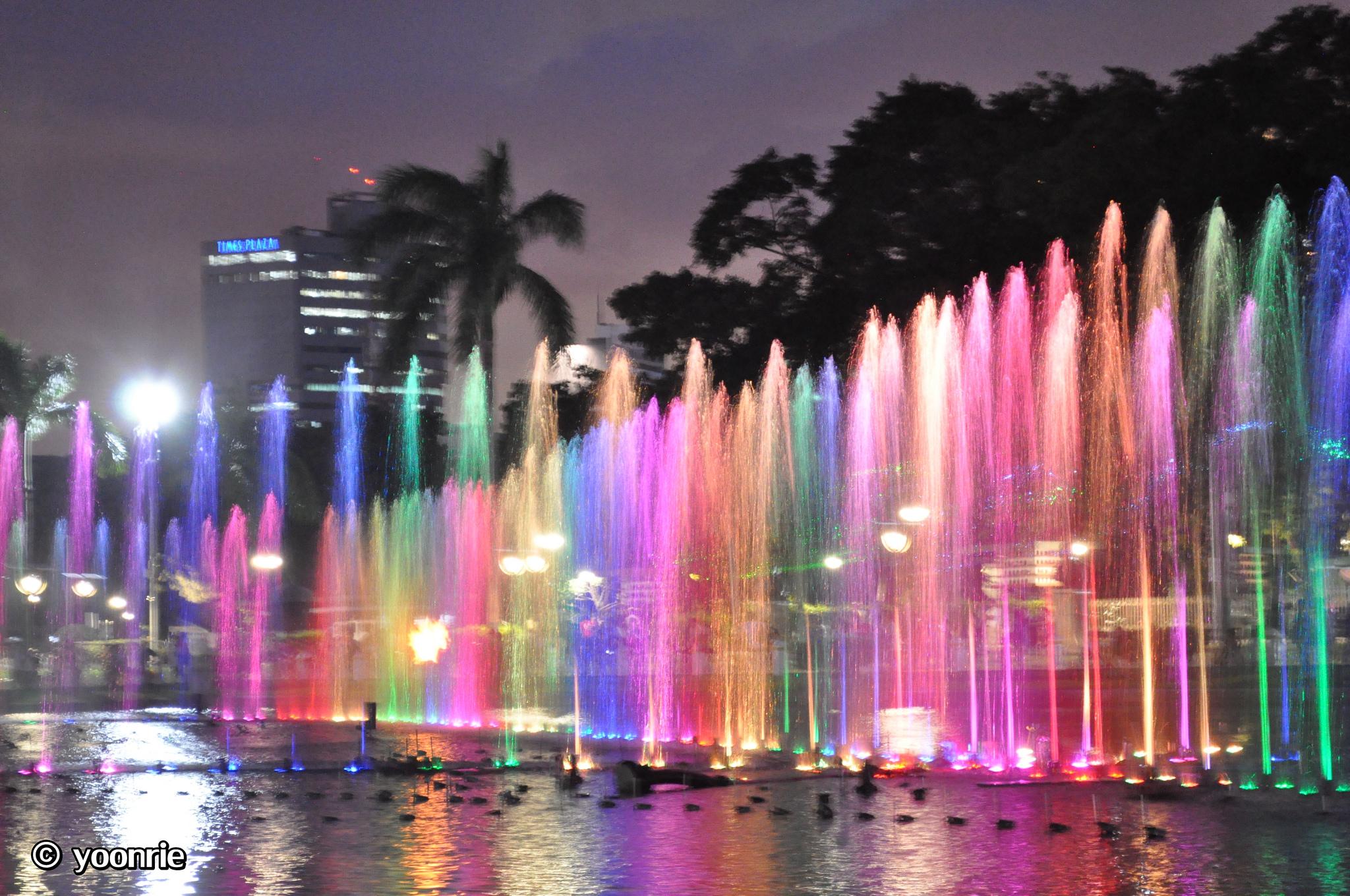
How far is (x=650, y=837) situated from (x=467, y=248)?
29939 millimetres

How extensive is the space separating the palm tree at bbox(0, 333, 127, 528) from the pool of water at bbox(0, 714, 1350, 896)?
46576 mm

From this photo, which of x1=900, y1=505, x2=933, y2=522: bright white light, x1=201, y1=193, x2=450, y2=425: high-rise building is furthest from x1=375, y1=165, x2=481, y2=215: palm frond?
x1=201, y1=193, x2=450, y2=425: high-rise building

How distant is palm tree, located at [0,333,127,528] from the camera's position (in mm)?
59594

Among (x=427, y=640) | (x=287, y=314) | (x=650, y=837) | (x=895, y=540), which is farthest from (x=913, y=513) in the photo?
(x=287, y=314)

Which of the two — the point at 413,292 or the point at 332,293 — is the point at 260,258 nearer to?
the point at 332,293

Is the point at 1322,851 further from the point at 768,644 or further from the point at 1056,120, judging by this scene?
the point at 1056,120

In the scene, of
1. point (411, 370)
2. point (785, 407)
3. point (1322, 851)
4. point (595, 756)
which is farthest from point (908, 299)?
point (1322, 851)

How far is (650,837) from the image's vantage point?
11.4 m

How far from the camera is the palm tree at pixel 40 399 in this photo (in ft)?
196

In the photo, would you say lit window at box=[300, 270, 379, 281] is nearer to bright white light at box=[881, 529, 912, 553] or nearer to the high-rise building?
the high-rise building

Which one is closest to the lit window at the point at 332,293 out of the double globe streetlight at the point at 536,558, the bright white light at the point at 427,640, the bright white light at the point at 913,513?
the double globe streetlight at the point at 536,558

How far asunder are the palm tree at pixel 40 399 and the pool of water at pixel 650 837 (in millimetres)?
46576

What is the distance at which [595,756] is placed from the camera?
1773cm

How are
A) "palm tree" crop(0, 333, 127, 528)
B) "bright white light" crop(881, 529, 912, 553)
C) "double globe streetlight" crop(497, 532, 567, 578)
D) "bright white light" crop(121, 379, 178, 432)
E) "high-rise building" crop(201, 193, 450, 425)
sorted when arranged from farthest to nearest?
1. "high-rise building" crop(201, 193, 450, 425)
2. "palm tree" crop(0, 333, 127, 528)
3. "bright white light" crop(121, 379, 178, 432)
4. "double globe streetlight" crop(497, 532, 567, 578)
5. "bright white light" crop(881, 529, 912, 553)
